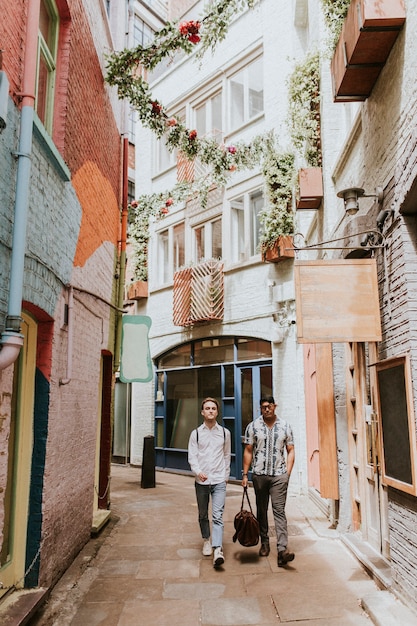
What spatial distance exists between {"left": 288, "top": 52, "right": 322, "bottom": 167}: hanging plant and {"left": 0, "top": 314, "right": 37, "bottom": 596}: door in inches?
217

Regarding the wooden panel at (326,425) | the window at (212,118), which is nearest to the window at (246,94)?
the window at (212,118)

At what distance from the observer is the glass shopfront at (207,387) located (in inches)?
492

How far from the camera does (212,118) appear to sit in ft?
48.8

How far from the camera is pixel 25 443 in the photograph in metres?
5.03

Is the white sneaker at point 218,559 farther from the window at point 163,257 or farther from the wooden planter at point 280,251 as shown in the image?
the window at point 163,257

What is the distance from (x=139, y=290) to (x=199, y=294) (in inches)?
108

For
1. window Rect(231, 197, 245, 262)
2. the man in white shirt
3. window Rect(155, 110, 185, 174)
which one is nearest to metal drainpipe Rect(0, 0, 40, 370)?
the man in white shirt

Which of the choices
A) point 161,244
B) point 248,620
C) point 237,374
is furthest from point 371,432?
point 161,244

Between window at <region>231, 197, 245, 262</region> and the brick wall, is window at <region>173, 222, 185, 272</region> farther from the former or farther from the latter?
the brick wall

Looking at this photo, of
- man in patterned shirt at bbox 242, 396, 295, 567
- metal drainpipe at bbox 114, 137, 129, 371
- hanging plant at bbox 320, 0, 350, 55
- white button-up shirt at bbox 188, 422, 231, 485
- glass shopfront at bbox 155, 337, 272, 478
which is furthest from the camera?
glass shopfront at bbox 155, 337, 272, 478

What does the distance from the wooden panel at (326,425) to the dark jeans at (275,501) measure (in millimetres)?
936

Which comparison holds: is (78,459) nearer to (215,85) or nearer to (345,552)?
(345,552)

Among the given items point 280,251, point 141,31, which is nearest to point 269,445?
point 280,251

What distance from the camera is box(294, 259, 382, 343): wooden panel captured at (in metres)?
5.08
